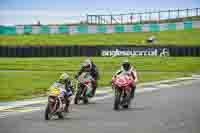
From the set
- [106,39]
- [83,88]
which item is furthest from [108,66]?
[83,88]

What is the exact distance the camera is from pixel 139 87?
1248 inches

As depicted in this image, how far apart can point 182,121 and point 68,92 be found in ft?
10.6

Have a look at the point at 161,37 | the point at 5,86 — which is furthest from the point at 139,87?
the point at 161,37

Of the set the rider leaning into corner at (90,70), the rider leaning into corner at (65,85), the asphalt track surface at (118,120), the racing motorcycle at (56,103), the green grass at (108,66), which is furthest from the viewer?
the green grass at (108,66)

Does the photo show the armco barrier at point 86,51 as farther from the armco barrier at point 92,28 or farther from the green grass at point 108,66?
the armco barrier at point 92,28

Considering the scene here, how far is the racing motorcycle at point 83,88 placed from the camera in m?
22.0

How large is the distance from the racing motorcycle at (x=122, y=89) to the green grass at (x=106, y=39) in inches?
1620

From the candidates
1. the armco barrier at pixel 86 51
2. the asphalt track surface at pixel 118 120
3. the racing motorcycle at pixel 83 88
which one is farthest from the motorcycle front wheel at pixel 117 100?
the armco barrier at pixel 86 51

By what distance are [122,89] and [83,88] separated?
7.36 ft

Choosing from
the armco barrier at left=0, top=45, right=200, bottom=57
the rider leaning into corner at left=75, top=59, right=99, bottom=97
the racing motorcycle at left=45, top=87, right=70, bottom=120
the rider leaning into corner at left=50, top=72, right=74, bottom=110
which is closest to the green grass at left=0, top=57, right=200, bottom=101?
the armco barrier at left=0, top=45, right=200, bottom=57

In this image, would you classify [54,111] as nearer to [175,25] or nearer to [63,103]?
[63,103]

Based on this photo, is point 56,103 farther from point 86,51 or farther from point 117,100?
point 86,51

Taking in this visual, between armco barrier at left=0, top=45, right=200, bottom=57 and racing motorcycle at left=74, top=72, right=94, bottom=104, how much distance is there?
110 feet

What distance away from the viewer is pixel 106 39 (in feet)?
221
